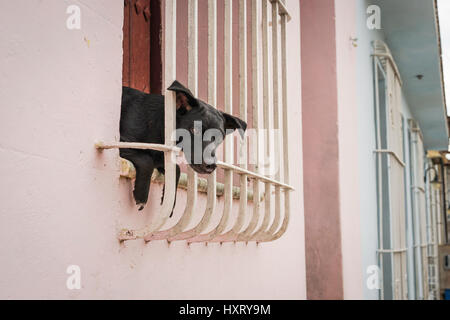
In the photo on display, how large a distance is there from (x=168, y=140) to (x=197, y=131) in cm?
35

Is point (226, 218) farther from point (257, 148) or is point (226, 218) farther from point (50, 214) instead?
point (50, 214)

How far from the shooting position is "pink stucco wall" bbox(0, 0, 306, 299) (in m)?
1.23

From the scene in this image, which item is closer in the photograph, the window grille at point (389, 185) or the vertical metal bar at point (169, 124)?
the vertical metal bar at point (169, 124)

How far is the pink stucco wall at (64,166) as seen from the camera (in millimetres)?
1232

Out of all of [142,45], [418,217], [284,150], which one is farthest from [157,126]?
[418,217]

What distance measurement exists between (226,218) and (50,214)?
2.57ft

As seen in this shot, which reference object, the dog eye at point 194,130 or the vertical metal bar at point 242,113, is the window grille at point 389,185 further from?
the dog eye at point 194,130

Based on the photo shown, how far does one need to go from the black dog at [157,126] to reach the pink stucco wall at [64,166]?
0.23ft

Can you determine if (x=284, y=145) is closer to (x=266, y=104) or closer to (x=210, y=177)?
(x=266, y=104)

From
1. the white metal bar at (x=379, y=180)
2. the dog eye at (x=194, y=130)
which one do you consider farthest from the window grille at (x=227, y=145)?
the white metal bar at (x=379, y=180)

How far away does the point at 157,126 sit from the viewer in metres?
2.11

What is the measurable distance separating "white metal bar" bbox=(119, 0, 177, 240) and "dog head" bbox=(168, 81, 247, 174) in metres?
0.12

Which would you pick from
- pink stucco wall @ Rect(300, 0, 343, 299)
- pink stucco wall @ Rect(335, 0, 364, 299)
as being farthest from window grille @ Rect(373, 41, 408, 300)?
pink stucco wall @ Rect(300, 0, 343, 299)
